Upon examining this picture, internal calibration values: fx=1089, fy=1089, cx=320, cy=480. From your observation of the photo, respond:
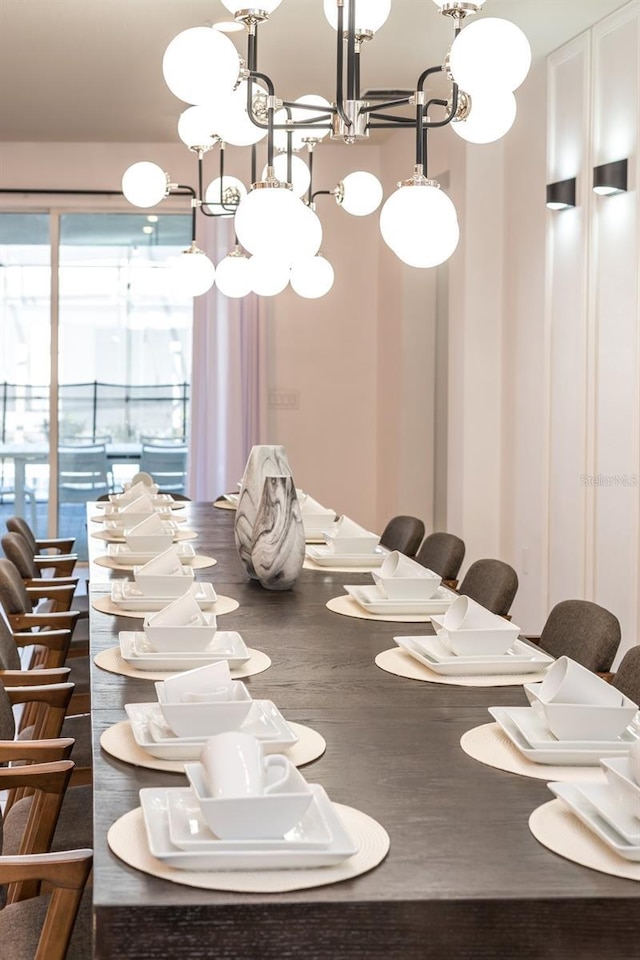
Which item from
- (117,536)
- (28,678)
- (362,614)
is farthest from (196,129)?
(28,678)

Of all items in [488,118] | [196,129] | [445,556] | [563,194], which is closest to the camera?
[488,118]

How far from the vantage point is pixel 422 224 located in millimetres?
1917

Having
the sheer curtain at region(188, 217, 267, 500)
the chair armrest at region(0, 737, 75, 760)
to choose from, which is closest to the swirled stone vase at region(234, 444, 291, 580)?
the chair armrest at region(0, 737, 75, 760)

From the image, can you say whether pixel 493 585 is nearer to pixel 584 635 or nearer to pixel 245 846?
pixel 584 635

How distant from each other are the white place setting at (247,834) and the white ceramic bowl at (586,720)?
0.37 metres

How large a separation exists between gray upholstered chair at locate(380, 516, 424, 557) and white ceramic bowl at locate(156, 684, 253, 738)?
2.65 meters

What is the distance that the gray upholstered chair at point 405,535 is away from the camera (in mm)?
4137

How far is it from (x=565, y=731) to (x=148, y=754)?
0.56 m

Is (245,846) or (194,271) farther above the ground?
(194,271)

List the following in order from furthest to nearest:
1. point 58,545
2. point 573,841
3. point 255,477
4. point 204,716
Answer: point 58,545 → point 255,477 → point 204,716 → point 573,841

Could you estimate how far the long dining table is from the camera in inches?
41.2

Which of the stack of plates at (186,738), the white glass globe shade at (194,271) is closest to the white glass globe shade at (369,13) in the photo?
the white glass globe shade at (194,271)

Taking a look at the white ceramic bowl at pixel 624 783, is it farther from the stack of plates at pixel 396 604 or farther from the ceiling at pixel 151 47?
the ceiling at pixel 151 47

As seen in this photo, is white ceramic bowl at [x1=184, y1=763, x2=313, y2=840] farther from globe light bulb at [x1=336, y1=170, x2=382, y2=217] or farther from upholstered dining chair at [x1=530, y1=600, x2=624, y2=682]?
globe light bulb at [x1=336, y1=170, x2=382, y2=217]
